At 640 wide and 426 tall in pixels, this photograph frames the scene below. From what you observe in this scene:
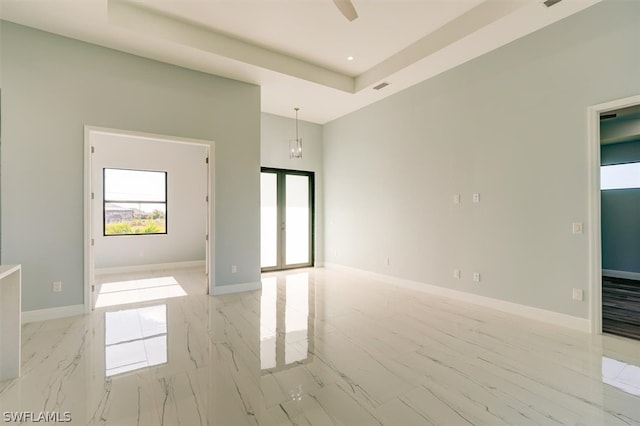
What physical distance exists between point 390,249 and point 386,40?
3510 mm

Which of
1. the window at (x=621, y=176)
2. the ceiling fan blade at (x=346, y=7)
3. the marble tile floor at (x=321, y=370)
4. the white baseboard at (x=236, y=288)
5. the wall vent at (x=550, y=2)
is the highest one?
the wall vent at (x=550, y=2)

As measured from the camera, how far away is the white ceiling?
3285mm

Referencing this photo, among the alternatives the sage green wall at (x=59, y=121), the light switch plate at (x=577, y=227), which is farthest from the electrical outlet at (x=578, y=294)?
the sage green wall at (x=59, y=121)

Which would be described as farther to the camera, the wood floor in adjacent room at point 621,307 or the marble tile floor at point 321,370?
the wood floor in adjacent room at point 621,307

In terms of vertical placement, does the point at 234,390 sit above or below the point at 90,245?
below

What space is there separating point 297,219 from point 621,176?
686 cm

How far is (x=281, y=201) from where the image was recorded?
6.75m

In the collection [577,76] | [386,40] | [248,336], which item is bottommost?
[248,336]

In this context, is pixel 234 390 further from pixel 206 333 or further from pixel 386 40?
pixel 386 40

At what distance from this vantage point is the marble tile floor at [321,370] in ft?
6.09

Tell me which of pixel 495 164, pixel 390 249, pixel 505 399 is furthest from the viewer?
pixel 390 249

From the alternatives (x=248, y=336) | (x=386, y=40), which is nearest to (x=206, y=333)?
(x=248, y=336)

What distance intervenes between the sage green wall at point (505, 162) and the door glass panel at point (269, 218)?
7.43ft

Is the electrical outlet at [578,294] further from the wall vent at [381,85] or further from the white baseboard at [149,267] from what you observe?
the white baseboard at [149,267]
